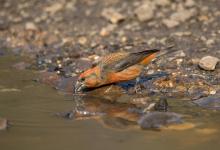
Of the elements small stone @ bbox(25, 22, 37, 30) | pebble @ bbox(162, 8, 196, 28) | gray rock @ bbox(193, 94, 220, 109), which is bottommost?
gray rock @ bbox(193, 94, 220, 109)

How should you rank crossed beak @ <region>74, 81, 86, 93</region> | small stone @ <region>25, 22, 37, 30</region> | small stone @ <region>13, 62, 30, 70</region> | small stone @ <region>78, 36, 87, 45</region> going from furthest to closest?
small stone @ <region>25, 22, 37, 30</region> → small stone @ <region>78, 36, 87, 45</region> → small stone @ <region>13, 62, 30, 70</region> → crossed beak @ <region>74, 81, 86, 93</region>

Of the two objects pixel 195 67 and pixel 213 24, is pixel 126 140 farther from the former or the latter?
pixel 213 24

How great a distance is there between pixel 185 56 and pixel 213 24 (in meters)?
1.24

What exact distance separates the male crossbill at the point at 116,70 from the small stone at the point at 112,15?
8.60 ft

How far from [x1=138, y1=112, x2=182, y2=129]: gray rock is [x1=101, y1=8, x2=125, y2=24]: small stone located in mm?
4295

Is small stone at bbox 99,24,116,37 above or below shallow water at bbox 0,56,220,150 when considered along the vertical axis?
above

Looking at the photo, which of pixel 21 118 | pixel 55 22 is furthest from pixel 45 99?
pixel 55 22

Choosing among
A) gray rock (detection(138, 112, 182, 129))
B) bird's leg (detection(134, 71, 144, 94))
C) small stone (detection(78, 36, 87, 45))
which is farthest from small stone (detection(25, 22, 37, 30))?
gray rock (detection(138, 112, 182, 129))

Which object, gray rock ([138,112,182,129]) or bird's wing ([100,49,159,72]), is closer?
gray rock ([138,112,182,129])

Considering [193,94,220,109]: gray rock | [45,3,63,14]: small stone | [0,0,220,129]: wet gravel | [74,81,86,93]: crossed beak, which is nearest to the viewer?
[193,94,220,109]: gray rock

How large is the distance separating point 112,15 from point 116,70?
2.90 meters

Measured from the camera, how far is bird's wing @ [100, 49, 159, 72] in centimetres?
716

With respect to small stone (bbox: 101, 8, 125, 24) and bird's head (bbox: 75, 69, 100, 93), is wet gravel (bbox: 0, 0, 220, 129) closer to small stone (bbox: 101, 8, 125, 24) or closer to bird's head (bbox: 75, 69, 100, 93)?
small stone (bbox: 101, 8, 125, 24)

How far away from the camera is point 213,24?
356 inches
